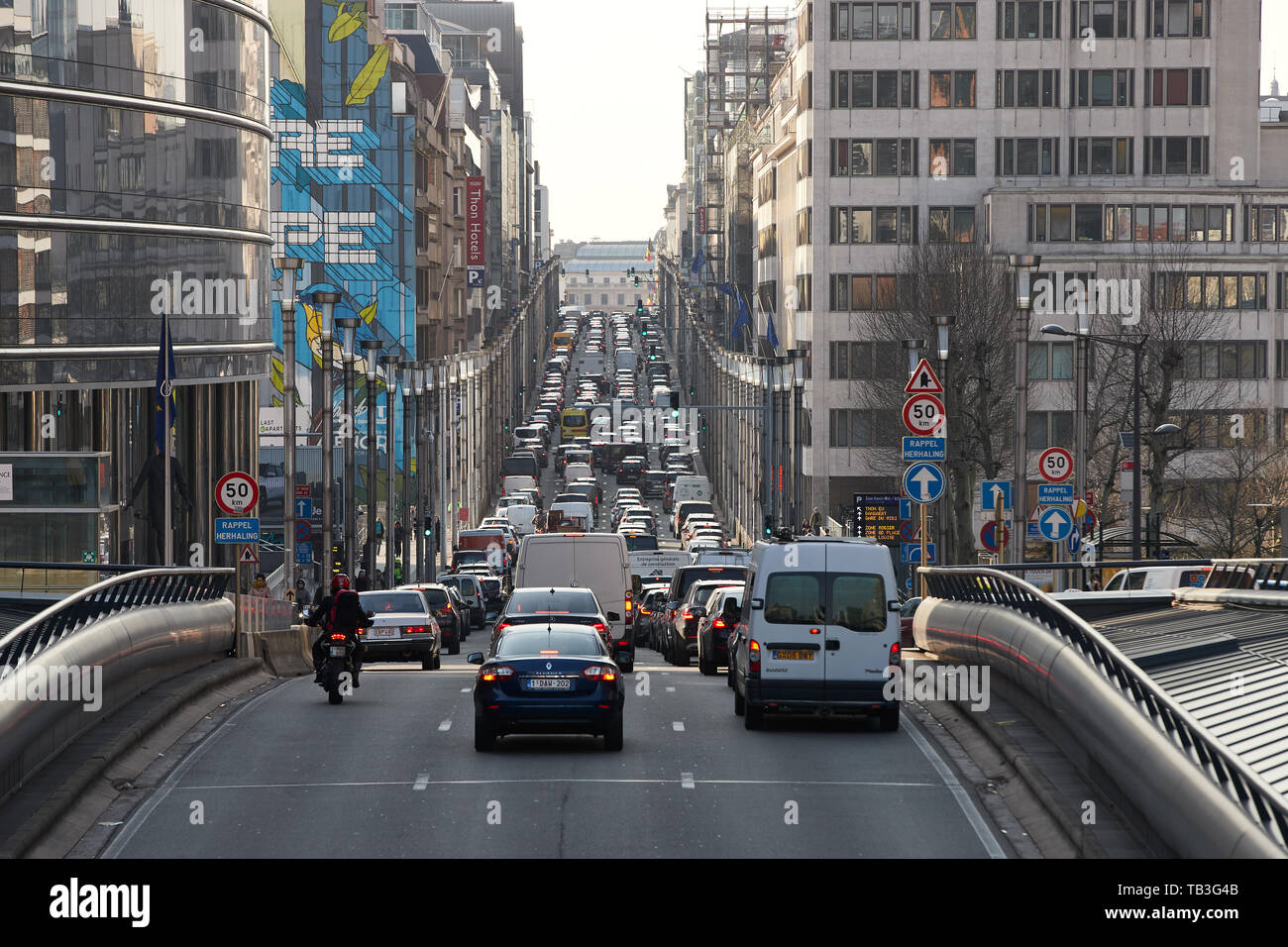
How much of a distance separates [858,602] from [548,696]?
12.9ft

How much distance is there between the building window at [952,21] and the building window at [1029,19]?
126 cm

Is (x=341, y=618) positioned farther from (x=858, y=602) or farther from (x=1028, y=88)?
(x=1028, y=88)

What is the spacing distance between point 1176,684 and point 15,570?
14519mm

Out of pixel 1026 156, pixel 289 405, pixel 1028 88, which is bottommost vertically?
pixel 289 405

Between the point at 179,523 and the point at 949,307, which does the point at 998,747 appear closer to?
the point at 179,523

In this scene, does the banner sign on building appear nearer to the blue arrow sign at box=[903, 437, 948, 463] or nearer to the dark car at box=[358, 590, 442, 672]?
the dark car at box=[358, 590, 442, 672]

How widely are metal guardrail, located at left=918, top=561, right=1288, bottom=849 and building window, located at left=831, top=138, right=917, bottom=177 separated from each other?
213 feet

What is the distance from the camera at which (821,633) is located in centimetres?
2114

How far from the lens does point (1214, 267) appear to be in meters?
78.4

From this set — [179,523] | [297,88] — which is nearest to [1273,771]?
[179,523]

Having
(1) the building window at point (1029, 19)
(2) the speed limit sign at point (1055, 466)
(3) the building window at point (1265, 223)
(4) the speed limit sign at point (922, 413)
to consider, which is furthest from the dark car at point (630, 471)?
(4) the speed limit sign at point (922, 413)

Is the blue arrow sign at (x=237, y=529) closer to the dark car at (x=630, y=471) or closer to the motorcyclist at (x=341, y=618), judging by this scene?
the motorcyclist at (x=341, y=618)

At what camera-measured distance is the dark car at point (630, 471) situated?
125 m

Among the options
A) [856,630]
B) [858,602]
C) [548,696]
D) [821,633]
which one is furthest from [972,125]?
[548,696]
